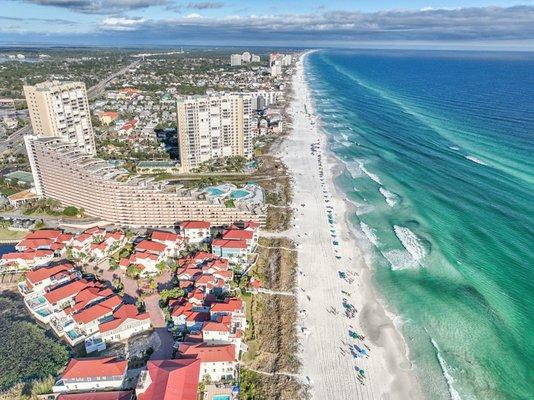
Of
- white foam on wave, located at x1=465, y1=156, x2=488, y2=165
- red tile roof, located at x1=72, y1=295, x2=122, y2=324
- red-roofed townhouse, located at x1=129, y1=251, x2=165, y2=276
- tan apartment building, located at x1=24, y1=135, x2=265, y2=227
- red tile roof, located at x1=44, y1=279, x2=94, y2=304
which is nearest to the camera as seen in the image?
red tile roof, located at x1=72, y1=295, x2=122, y2=324

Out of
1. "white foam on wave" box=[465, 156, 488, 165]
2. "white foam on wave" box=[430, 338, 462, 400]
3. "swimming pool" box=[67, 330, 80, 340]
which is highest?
"white foam on wave" box=[465, 156, 488, 165]

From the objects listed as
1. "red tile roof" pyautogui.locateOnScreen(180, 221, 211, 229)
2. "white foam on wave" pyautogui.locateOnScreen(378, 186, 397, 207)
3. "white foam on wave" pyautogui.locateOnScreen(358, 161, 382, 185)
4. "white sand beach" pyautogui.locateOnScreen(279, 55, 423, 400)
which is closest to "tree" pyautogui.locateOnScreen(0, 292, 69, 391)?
"red tile roof" pyautogui.locateOnScreen(180, 221, 211, 229)

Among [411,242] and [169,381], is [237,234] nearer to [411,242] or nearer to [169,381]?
[169,381]

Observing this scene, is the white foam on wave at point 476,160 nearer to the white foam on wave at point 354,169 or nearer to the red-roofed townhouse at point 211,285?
the white foam on wave at point 354,169

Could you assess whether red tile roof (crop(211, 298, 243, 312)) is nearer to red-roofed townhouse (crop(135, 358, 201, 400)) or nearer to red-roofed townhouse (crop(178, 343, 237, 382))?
red-roofed townhouse (crop(178, 343, 237, 382))

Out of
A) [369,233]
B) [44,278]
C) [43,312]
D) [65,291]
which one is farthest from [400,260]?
[44,278]

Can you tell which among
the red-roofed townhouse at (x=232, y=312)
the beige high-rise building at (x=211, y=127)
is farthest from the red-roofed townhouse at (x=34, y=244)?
the beige high-rise building at (x=211, y=127)
